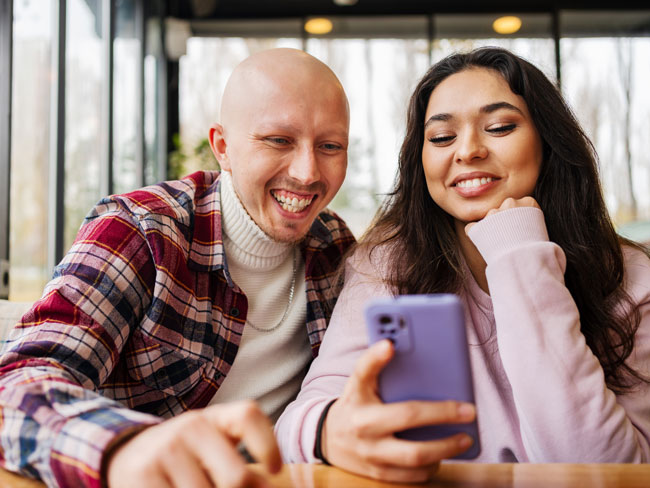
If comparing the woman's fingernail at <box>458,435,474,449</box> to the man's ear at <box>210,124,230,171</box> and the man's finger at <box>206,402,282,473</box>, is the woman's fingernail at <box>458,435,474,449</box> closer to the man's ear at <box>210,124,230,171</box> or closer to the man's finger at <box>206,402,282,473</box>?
the man's finger at <box>206,402,282,473</box>

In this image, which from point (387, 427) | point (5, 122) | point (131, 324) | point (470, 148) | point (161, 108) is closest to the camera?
point (387, 427)

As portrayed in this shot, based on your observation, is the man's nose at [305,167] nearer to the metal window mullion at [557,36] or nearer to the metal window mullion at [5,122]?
the metal window mullion at [5,122]

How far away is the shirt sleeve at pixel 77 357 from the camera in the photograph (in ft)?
2.11

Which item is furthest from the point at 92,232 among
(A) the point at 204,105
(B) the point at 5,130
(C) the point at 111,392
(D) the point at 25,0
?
(A) the point at 204,105

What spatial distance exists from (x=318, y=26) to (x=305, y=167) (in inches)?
186

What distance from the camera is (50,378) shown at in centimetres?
77

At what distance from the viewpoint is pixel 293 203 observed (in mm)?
1327

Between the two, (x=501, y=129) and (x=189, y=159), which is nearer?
(x=501, y=129)

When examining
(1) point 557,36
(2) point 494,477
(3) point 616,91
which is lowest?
(2) point 494,477

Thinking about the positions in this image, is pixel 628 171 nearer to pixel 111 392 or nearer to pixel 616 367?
pixel 616 367

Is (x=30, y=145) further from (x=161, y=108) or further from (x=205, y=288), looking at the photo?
(x=161, y=108)

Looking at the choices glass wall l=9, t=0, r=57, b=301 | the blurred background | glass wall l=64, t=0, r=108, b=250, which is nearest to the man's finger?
glass wall l=9, t=0, r=57, b=301

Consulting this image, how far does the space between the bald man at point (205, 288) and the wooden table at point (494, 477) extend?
164mm

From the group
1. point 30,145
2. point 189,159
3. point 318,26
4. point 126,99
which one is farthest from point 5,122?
point 318,26
